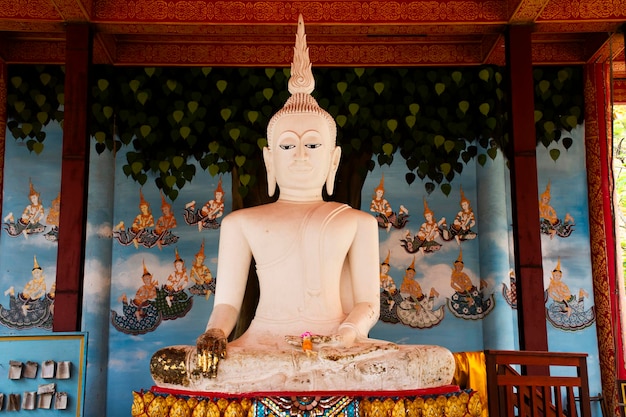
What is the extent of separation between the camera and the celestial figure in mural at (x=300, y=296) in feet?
12.7

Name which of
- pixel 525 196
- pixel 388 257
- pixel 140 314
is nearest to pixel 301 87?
pixel 525 196

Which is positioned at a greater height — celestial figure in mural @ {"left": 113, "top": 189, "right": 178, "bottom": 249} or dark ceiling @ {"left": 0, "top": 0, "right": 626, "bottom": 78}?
dark ceiling @ {"left": 0, "top": 0, "right": 626, "bottom": 78}

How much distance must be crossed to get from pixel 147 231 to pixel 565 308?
12.0ft

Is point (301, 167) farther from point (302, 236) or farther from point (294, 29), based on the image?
point (294, 29)

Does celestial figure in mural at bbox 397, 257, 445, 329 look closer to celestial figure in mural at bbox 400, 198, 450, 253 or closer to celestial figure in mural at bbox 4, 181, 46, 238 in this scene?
celestial figure in mural at bbox 400, 198, 450, 253

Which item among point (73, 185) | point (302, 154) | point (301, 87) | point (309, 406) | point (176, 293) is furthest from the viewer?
point (176, 293)

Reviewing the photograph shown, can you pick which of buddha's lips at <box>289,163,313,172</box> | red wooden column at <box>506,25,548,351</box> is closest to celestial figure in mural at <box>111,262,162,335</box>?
buddha's lips at <box>289,163,313,172</box>

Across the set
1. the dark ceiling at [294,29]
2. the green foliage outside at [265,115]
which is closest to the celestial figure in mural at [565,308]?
the green foliage outside at [265,115]

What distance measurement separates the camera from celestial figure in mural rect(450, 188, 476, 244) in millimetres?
6980

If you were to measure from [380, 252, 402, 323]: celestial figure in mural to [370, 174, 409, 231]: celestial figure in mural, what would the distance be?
27 cm

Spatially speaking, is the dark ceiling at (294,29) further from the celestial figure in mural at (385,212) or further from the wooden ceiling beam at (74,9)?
the celestial figure in mural at (385,212)

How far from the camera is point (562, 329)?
6797mm

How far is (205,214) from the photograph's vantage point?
22.8 ft

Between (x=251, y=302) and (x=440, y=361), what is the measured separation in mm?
2975
